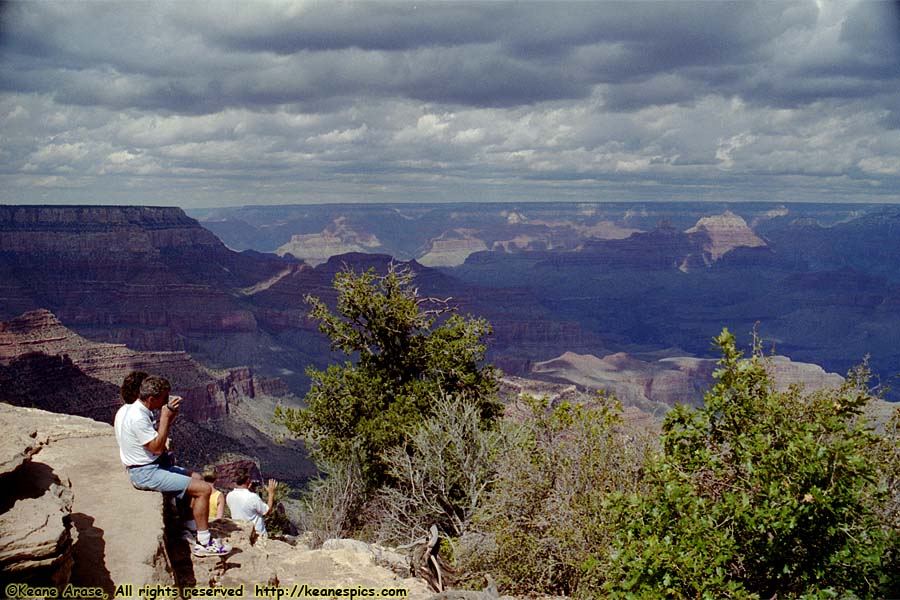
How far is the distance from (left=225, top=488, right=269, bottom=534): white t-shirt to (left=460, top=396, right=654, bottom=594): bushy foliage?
327 centimetres

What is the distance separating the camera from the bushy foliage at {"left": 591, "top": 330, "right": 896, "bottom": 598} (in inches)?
243

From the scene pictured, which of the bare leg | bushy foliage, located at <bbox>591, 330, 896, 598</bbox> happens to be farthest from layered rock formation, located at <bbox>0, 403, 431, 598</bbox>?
bushy foliage, located at <bbox>591, 330, 896, 598</bbox>

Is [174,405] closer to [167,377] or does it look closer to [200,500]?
[200,500]

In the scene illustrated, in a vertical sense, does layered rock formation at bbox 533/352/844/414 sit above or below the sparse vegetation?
below

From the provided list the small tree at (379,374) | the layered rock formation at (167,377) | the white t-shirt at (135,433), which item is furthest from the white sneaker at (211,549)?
the layered rock formation at (167,377)

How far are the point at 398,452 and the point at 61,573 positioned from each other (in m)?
10.1

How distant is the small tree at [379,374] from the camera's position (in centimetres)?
1789

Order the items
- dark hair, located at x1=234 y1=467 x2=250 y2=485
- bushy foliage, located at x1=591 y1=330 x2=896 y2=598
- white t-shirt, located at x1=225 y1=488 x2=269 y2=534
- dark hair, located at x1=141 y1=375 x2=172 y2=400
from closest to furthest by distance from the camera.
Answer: bushy foliage, located at x1=591 y1=330 x2=896 y2=598, dark hair, located at x1=141 y1=375 x2=172 y2=400, white t-shirt, located at x1=225 y1=488 x2=269 y2=534, dark hair, located at x1=234 y1=467 x2=250 y2=485

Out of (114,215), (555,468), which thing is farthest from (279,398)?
(555,468)

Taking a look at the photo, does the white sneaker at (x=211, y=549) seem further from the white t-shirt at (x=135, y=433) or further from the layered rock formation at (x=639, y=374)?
the layered rock formation at (x=639, y=374)

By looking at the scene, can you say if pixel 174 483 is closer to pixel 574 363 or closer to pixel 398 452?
pixel 398 452

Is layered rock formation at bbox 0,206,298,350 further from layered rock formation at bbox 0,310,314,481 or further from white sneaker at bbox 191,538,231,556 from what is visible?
white sneaker at bbox 191,538,231,556

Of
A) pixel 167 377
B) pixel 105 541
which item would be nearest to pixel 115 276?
pixel 167 377

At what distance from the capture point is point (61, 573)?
5816 mm
